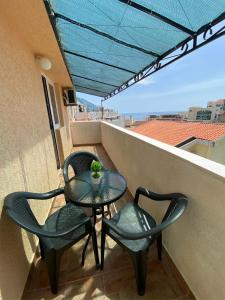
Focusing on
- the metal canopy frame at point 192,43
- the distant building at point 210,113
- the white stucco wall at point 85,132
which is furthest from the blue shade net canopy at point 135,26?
the distant building at point 210,113

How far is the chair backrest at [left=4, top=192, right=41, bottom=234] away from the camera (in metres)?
1.11

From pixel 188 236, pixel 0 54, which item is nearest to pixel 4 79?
pixel 0 54

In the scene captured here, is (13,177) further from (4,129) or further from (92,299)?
(92,299)

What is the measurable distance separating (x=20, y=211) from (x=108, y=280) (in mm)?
1011

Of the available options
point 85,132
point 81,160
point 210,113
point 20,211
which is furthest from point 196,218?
point 210,113

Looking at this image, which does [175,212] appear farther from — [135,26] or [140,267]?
[135,26]

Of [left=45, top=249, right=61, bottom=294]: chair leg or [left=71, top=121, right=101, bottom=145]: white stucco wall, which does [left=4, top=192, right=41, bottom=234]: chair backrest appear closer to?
[left=45, top=249, right=61, bottom=294]: chair leg

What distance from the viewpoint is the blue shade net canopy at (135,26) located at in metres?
1.79

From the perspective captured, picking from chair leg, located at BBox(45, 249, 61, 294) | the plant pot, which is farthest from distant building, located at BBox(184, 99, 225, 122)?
chair leg, located at BBox(45, 249, 61, 294)

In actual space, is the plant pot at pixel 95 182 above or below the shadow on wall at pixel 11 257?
above

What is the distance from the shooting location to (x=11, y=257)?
1258mm

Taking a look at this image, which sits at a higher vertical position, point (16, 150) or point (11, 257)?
point (16, 150)

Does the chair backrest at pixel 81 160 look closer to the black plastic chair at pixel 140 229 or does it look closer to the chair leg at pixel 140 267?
the black plastic chair at pixel 140 229

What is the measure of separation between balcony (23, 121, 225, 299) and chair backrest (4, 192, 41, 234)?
648mm
